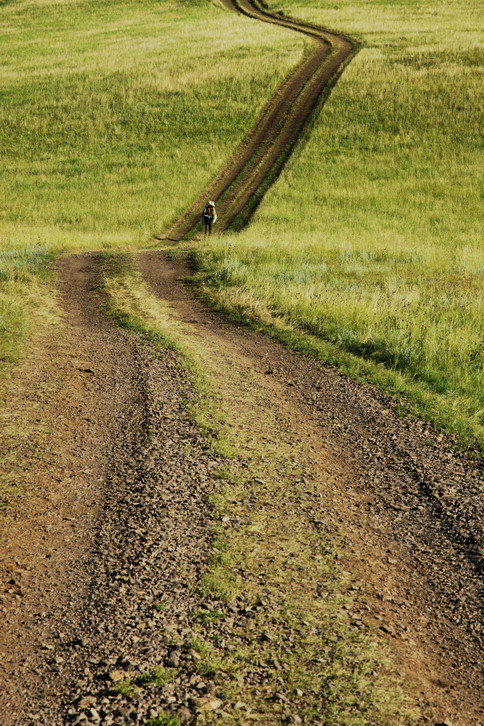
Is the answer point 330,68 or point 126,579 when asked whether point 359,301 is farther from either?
point 330,68

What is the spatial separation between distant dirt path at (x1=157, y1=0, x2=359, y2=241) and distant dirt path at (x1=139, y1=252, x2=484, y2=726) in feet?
67.6

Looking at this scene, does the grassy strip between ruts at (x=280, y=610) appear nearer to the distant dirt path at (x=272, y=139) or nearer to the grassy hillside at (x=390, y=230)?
the grassy hillside at (x=390, y=230)

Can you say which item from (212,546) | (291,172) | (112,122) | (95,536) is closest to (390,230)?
(291,172)

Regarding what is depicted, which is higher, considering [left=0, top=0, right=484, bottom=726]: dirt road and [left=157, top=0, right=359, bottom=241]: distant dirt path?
[left=157, top=0, right=359, bottom=241]: distant dirt path

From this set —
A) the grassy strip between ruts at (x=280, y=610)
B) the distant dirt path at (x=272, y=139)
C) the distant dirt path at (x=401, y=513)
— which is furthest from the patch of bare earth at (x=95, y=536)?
the distant dirt path at (x=272, y=139)

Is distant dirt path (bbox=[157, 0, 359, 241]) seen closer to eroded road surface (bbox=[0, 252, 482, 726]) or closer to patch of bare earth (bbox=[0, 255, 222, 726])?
eroded road surface (bbox=[0, 252, 482, 726])

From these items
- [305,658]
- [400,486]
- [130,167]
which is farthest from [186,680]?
[130,167]

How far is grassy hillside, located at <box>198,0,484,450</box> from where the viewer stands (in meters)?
12.2

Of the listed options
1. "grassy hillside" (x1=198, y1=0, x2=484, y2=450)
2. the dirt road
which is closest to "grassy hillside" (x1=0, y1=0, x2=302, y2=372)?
the dirt road

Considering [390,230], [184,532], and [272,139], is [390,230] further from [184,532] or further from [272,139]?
[184,532]

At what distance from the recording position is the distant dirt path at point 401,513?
189 inches

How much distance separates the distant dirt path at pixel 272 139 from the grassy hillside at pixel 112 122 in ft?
2.88

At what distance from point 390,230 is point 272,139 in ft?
52.7

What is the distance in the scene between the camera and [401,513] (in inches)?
265
